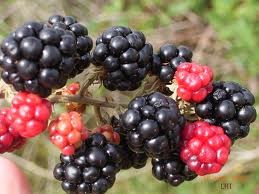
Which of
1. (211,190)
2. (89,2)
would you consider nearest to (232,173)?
(211,190)

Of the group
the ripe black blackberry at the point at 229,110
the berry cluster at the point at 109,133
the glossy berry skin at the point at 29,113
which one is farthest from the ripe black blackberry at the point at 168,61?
the glossy berry skin at the point at 29,113

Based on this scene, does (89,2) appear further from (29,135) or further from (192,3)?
(29,135)

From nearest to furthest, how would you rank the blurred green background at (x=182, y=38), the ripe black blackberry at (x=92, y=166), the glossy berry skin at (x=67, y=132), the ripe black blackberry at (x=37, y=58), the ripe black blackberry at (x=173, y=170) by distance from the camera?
1. the ripe black blackberry at (x=37, y=58)
2. the glossy berry skin at (x=67, y=132)
3. the ripe black blackberry at (x=92, y=166)
4. the ripe black blackberry at (x=173, y=170)
5. the blurred green background at (x=182, y=38)

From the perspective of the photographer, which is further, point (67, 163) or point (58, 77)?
point (67, 163)

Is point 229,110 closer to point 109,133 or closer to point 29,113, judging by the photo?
point 109,133

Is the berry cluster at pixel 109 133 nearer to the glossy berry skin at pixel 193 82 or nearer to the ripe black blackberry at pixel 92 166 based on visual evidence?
the ripe black blackberry at pixel 92 166

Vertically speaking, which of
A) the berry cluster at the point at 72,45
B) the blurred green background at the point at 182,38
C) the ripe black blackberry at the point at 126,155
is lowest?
the blurred green background at the point at 182,38
